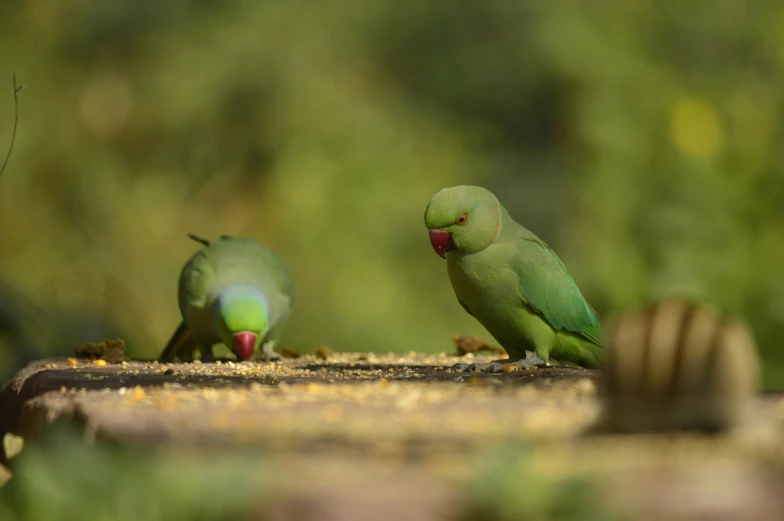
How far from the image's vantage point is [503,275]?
12.9ft

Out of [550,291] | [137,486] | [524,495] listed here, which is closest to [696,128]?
[550,291]

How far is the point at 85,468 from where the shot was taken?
1.80 metres

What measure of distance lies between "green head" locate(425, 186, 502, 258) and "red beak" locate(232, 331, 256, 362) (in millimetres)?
1159

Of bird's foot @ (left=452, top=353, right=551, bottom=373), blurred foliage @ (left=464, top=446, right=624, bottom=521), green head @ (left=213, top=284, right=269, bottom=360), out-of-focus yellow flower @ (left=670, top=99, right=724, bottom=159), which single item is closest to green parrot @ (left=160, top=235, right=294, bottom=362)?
green head @ (left=213, top=284, right=269, bottom=360)

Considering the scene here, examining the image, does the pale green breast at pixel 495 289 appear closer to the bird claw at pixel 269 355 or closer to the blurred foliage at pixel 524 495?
the bird claw at pixel 269 355

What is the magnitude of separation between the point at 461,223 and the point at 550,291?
0.44 meters

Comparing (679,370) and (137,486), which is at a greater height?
(679,370)

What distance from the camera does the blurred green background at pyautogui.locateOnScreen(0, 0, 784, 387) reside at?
757 centimetres

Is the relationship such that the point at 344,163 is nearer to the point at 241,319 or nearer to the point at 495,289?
the point at 241,319

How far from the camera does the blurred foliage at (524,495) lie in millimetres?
1598

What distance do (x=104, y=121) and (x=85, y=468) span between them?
386 inches

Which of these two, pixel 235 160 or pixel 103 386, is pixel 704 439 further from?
pixel 235 160

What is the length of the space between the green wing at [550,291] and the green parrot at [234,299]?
1.36 metres

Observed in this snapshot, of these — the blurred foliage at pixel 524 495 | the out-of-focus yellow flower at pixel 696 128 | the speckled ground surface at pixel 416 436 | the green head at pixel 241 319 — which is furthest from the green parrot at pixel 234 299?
the out-of-focus yellow flower at pixel 696 128
